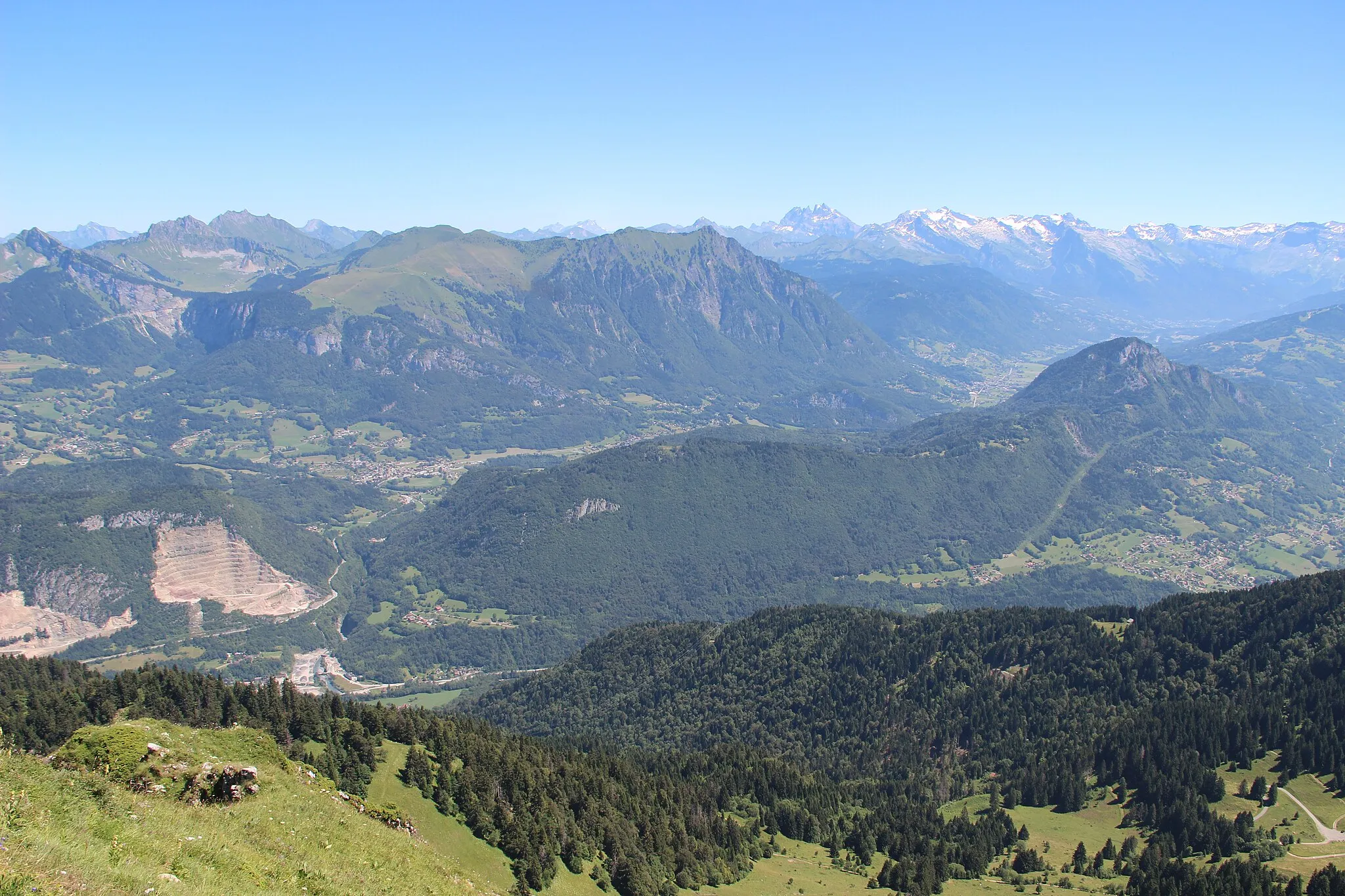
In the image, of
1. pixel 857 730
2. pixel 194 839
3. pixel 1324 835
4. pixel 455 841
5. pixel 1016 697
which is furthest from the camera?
pixel 857 730

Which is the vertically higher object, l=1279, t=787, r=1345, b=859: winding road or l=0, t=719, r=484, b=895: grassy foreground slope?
l=0, t=719, r=484, b=895: grassy foreground slope

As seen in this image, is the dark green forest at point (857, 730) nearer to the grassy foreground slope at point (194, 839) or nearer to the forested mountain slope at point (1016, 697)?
the forested mountain slope at point (1016, 697)

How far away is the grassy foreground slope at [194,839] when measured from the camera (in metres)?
29.7

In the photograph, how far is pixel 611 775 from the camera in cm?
10762

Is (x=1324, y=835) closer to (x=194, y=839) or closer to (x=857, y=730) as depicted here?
(x=857, y=730)

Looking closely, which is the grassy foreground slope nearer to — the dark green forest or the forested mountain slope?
the dark green forest

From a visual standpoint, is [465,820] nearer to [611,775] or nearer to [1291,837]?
[611,775]

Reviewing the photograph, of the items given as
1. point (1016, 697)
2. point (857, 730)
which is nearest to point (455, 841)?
point (857, 730)

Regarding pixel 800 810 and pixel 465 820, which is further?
pixel 800 810

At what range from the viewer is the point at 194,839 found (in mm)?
37156

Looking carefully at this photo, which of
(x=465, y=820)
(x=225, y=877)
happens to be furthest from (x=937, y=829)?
(x=225, y=877)

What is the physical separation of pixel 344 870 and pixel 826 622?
152 metres

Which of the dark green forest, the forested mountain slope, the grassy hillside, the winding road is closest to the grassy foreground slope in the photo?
the grassy hillside

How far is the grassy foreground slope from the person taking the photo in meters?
29.7
